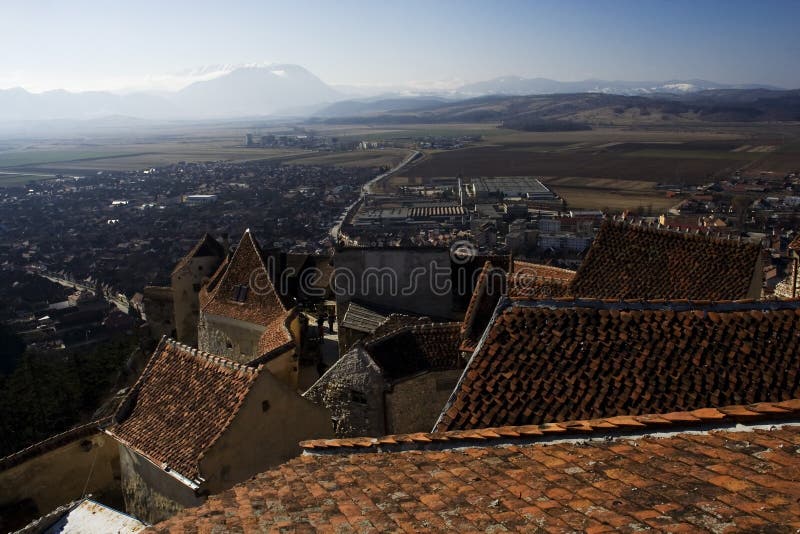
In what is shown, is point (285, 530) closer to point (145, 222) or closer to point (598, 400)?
point (598, 400)

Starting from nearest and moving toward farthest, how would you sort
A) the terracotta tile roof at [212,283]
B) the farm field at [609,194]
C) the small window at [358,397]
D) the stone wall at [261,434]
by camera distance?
1. the stone wall at [261,434]
2. the small window at [358,397]
3. the terracotta tile roof at [212,283]
4. the farm field at [609,194]

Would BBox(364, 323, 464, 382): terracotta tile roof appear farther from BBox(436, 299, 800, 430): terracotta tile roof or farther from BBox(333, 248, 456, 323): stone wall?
BBox(436, 299, 800, 430): terracotta tile roof

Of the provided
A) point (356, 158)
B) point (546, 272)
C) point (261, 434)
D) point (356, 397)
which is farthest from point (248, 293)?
point (356, 158)

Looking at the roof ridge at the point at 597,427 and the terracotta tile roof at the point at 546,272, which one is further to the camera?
the terracotta tile roof at the point at 546,272

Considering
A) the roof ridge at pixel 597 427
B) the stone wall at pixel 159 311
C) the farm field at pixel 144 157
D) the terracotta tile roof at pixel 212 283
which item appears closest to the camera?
the roof ridge at pixel 597 427

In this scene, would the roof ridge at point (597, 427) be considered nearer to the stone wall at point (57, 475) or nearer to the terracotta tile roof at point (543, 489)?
the terracotta tile roof at point (543, 489)

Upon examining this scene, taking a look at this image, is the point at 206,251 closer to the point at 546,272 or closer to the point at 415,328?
the point at 415,328

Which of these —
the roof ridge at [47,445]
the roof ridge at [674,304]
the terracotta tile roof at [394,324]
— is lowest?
the roof ridge at [47,445]

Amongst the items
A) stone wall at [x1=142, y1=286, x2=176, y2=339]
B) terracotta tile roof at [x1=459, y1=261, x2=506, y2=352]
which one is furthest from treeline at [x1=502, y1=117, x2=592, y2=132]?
terracotta tile roof at [x1=459, y1=261, x2=506, y2=352]

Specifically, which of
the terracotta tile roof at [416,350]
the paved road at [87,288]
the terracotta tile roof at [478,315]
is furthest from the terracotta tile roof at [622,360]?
the paved road at [87,288]
